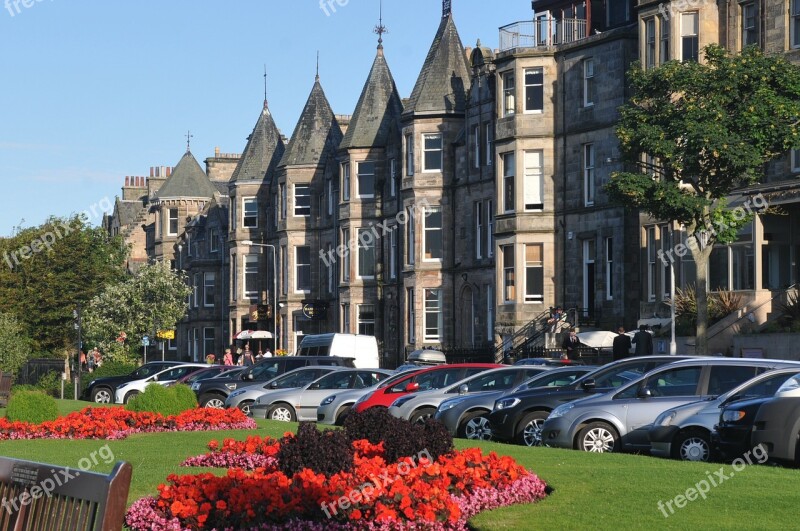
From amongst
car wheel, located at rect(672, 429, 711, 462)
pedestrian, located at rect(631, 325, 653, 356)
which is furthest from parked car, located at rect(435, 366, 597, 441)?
pedestrian, located at rect(631, 325, 653, 356)

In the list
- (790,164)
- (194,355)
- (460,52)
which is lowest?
(194,355)

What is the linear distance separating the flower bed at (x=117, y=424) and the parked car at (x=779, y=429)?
1143 centimetres

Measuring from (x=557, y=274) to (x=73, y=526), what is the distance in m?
42.5

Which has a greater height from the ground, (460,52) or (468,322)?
(460,52)

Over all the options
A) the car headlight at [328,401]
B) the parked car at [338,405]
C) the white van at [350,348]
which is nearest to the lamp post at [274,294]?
the white van at [350,348]

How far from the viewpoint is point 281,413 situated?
108 feet

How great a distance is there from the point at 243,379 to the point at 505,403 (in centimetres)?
1469

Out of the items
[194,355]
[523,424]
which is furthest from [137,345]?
[523,424]

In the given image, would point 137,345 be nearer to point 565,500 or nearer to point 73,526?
point 565,500

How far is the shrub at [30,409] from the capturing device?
2581 centimetres

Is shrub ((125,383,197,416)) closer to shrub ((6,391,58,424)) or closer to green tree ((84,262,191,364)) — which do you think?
shrub ((6,391,58,424))

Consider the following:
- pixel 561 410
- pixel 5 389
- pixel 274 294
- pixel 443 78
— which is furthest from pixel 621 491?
pixel 274 294

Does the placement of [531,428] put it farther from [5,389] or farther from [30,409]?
[5,389]

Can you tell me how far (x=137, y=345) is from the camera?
77000 millimetres
